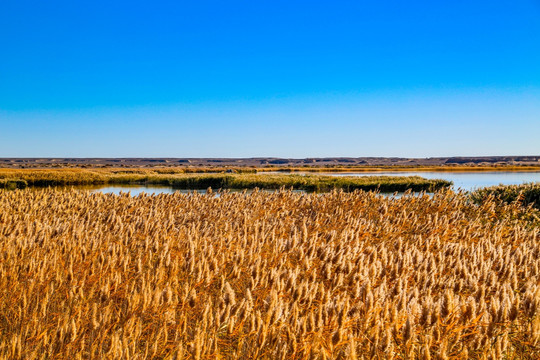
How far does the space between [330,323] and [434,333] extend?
0.76m

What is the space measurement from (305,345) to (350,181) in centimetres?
2952

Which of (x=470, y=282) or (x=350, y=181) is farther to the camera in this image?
(x=350, y=181)

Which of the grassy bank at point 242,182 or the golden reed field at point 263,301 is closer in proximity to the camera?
the golden reed field at point 263,301

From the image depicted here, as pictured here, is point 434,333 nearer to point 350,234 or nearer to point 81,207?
point 350,234

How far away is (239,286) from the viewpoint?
4.54 metres

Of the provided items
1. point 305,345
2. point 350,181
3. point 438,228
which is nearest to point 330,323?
point 305,345

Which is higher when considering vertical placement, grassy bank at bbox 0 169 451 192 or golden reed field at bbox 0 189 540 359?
golden reed field at bbox 0 189 540 359

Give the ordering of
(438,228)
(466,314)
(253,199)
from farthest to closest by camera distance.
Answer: (253,199) → (438,228) → (466,314)

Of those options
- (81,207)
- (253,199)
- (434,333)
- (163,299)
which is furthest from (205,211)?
(434,333)

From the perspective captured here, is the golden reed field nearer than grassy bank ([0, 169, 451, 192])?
Yes

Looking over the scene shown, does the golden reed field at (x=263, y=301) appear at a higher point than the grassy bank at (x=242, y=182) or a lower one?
higher

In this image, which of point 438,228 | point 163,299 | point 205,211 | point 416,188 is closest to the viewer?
point 163,299

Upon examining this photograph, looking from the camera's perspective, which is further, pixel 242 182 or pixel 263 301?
pixel 242 182

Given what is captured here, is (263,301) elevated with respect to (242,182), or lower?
elevated
